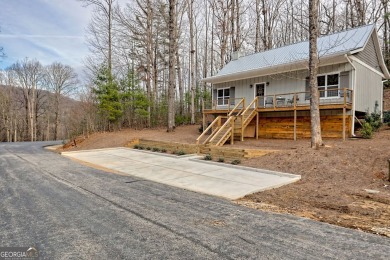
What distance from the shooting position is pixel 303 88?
14.2 m

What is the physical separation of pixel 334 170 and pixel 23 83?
42223 mm

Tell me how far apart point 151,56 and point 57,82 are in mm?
22908

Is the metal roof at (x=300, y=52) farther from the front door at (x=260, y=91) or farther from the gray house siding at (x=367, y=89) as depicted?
the gray house siding at (x=367, y=89)

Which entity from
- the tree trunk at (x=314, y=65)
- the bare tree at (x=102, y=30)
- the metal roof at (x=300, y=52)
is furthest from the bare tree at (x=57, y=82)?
the tree trunk at (x=314, y=65)

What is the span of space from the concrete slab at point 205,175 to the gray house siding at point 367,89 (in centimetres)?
877

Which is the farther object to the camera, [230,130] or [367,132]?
[230,130]

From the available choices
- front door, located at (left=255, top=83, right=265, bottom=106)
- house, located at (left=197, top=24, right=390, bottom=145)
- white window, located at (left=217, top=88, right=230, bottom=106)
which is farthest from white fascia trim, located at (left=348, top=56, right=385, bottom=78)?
white window, located at (left=217, top=88, right=230, bottom=106)

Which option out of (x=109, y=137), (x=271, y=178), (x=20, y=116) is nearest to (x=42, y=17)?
(x=109, y=137)

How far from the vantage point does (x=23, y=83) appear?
3609cm

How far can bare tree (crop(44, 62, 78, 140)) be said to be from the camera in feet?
123

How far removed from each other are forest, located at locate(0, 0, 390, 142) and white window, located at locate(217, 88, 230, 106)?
3.62m

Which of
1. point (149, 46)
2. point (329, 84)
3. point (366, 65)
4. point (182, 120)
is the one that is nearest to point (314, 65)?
point (329, 84)

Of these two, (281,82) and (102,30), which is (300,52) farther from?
(102,30)

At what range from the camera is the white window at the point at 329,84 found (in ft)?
42.5
